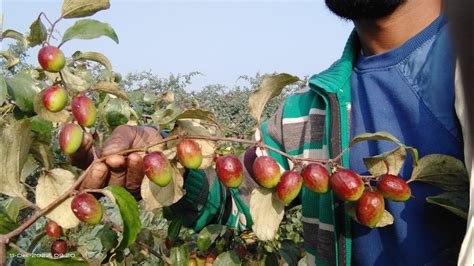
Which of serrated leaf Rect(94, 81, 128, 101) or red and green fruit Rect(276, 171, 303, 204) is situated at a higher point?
serrated leaf Rect(94, 81, 128, 101)

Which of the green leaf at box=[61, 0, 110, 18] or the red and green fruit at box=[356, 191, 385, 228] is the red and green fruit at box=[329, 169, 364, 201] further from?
the green leaf at box=[61, 0, 110, 18]

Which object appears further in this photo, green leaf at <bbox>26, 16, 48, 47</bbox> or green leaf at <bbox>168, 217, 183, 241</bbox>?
green leaf at <bbox>168, 217, 183, 241</bbox>

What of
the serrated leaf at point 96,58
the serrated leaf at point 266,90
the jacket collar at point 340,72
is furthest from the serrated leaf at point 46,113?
the jacket collar at point 340,72

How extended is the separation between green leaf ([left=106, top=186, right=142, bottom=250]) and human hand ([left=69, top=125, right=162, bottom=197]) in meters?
0.07

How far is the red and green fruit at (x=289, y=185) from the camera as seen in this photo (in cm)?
90

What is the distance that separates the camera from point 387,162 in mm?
918

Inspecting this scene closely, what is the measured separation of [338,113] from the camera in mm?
1210

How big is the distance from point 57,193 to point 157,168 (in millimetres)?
176

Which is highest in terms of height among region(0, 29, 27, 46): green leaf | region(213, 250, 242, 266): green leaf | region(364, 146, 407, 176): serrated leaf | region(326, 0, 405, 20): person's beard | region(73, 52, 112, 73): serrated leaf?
region(326, 0, 405, 20): person's beard

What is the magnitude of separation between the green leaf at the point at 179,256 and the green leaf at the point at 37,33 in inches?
23.9

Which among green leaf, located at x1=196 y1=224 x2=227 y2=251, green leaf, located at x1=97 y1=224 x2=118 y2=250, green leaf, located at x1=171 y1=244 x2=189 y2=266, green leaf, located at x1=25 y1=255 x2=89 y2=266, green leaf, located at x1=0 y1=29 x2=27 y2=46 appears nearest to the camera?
green leaf, located at x1=25 y1=255 x2=89 y2=266

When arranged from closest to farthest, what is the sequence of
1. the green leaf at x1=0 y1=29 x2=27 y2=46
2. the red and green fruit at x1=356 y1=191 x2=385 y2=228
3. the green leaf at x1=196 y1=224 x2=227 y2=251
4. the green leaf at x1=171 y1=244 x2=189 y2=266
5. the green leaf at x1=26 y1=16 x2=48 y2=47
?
the red and green fruit at x1=356 y1=191 x2=385 y2=228, the green leaf at x1=26 y1=16 x2=48 y2=47, the green leaf at x1=0 y1=29 x2=27 y2=46, the green leaf at x1=171 y1=244 x2=189 y2=266, the green leaf at x1=196 y1=224 x2=227 y2=251

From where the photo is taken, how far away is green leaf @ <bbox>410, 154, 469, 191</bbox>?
35.0 inches

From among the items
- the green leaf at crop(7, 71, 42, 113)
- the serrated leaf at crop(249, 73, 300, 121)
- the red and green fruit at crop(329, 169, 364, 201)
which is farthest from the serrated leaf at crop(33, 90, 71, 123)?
the red and green fruit at crop(329, 169, 364, 201)
